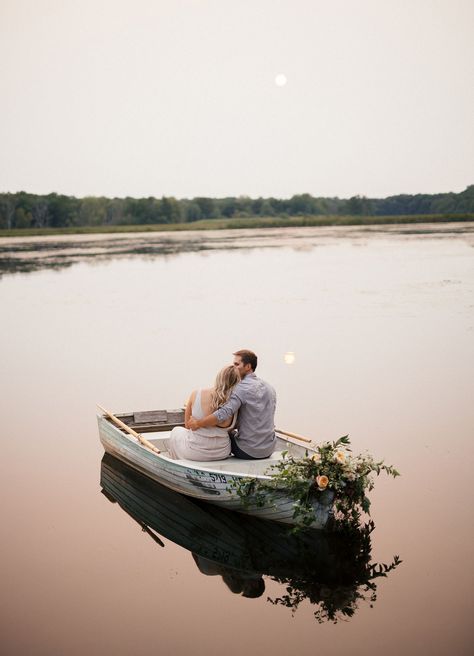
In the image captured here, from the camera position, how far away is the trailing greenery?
675cm

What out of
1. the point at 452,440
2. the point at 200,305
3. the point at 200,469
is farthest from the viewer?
the point at 200,305

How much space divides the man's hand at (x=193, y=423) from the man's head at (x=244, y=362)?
592 millimetres

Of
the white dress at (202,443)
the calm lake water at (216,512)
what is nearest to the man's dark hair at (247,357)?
the white dress at (202,443)

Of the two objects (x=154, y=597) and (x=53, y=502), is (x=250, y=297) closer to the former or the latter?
(x=53, y=502)

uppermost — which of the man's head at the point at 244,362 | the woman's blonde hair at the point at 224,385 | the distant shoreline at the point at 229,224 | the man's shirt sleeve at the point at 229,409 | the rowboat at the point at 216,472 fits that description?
the man's head at the point at 244,362

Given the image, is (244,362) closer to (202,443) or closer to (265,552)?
(202,443)

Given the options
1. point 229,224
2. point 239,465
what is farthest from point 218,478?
point 229,224

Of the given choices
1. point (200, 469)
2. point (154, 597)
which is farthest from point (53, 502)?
point (154, 597)

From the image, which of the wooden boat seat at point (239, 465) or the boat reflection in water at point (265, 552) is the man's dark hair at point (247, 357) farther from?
the boat reflection in water at point (265, 552)

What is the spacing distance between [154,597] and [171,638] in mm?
557

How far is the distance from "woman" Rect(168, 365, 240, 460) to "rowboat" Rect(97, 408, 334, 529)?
0.10 metres

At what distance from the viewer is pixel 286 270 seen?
32875mm

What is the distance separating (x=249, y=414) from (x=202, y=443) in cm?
53

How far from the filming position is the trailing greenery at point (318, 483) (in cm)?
675
